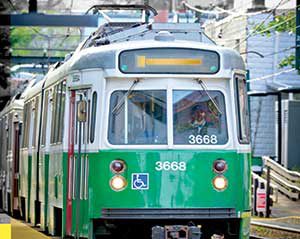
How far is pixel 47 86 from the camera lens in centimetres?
1806

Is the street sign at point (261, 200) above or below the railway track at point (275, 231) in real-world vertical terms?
above

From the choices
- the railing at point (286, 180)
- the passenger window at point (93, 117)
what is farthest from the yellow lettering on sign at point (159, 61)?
the railing at point (286, 180)

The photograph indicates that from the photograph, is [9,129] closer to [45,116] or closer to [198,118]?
[45,116]

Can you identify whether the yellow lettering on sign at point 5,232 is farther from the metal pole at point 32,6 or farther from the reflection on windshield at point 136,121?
the metal pole at point 32,6

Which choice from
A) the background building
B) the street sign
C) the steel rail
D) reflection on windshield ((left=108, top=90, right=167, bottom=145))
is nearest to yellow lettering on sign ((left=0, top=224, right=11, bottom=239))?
reflection on windshield ((left=108, top=90, right=167, bottom=145))

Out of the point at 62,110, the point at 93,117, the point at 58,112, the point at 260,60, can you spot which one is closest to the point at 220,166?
the point at 93,117

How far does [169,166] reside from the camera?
45.6 ft

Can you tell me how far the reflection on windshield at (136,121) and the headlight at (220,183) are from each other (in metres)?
0.80

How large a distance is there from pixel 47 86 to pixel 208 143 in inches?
187

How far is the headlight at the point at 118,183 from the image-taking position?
1386 centimetres

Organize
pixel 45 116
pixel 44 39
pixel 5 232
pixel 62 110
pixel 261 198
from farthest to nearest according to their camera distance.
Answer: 1. pixel 44 39
2. pixel 261 198
3. pixel 45 116
4. pixel 62 110
5. pixel 5 232

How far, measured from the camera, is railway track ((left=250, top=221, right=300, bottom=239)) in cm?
2209

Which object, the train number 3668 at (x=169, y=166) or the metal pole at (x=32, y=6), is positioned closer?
the train number 3668 at (x=169, y=166)

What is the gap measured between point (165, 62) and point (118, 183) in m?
1.62
